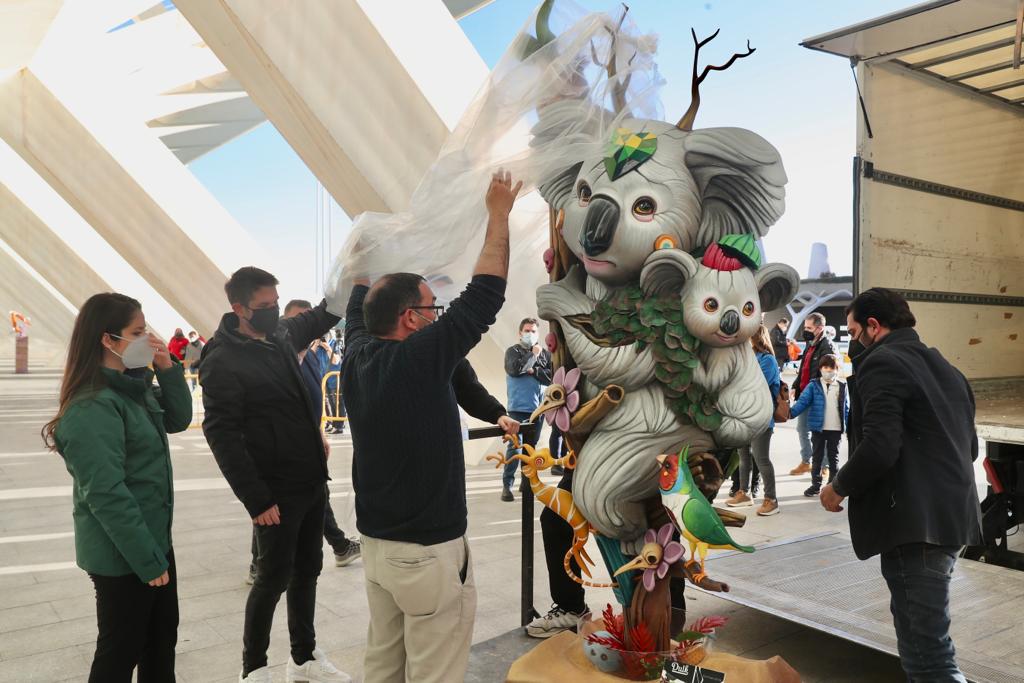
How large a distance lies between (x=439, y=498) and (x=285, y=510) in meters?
1.03

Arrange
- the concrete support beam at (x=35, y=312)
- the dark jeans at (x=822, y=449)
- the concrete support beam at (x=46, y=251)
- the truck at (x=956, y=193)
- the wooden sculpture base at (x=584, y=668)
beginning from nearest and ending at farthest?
the wooden sculpture base at (x=584, y=668)
the truck at (x=956, y=193)
the dark jeans at (x=822, y=449)
the concrete support beam at (x=46, y=251)
the concrete support beam at (x=35, y=312)

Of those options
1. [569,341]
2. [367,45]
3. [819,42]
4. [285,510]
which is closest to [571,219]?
[569,341]

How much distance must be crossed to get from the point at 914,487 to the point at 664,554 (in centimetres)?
91

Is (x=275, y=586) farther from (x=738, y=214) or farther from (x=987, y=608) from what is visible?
(x=987, y=608)

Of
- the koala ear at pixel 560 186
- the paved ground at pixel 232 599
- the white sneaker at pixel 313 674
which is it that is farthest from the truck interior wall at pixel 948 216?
the white sneaker at pixel 313 674

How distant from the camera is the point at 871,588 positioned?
3.95 metres

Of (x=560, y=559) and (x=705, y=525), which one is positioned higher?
(x=705, y=525)

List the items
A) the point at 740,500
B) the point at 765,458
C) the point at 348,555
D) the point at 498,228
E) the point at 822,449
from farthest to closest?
the point at 822,449 → the point at 740,500 → the point at 765,458 → the point at 348,555 → the point at 498,228

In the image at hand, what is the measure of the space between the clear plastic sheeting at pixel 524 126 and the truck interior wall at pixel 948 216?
218 cm

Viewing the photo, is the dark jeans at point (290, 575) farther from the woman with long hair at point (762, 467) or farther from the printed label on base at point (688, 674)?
the woman with long hair at point (762, 467)

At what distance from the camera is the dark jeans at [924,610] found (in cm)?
271

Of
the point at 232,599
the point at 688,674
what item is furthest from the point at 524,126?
the point at 232,599

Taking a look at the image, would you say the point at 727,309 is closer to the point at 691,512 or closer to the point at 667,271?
the point at 667,271

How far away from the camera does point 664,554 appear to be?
2.66 meters
